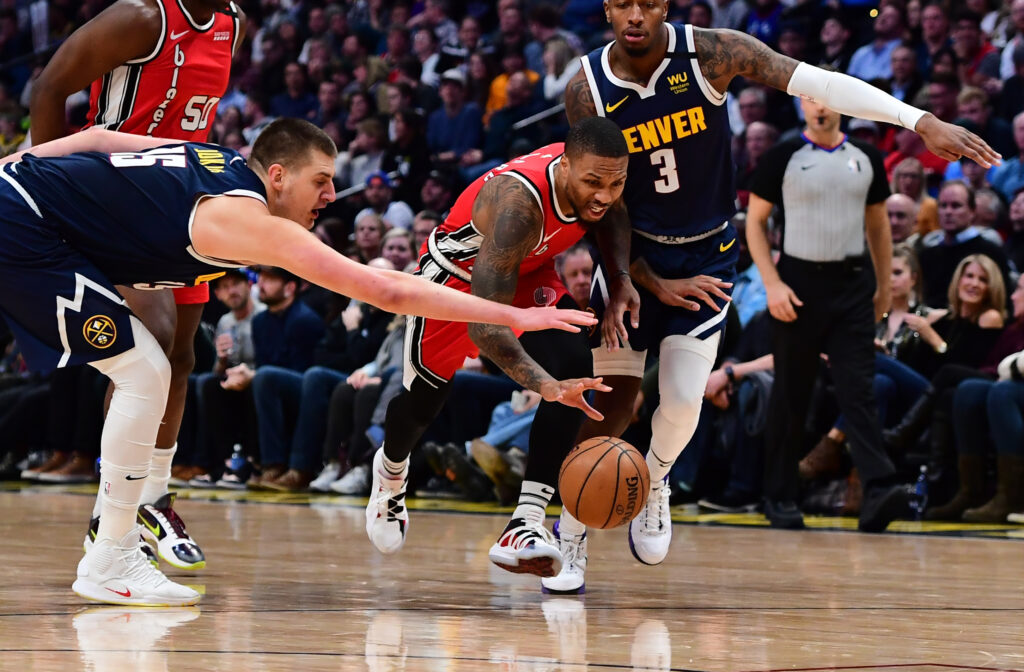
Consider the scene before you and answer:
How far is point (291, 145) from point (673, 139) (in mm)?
1761

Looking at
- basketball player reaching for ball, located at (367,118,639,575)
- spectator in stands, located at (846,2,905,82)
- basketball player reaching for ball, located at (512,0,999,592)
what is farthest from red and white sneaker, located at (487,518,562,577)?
spectator in stands, located at (846,2,905,82)

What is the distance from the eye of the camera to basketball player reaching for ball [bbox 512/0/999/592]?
5371mm

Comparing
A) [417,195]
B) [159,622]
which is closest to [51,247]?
[159,622]

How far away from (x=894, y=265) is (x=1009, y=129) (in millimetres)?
2379

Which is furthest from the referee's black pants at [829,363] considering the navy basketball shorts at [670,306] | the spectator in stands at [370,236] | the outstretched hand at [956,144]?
the spectator in stands at [370,236]

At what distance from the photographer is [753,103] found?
11570 mm

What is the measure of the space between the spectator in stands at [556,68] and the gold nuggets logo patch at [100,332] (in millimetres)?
9504

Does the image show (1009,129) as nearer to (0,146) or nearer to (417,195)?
(417,195)

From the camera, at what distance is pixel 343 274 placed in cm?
381

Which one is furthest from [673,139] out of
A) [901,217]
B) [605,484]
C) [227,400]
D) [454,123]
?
[454,123]

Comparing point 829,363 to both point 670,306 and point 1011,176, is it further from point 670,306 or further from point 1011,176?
point 1011,176

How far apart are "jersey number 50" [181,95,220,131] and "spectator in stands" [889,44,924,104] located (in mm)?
7029

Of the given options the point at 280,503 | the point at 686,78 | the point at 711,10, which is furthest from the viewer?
the point at 711,10

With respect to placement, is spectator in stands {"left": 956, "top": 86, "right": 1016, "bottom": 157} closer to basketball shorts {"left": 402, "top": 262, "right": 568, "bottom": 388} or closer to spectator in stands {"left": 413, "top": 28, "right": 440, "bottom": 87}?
basketball shorts {"left": 402, "top": 262, "right": 568, "bottom": 388}
